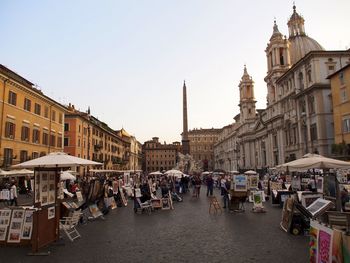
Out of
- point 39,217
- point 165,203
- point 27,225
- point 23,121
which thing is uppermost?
point 23,121

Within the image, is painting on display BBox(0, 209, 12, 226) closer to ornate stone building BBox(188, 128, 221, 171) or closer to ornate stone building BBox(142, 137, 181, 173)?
ornate stone building BBox(142, 137, 181, 173)

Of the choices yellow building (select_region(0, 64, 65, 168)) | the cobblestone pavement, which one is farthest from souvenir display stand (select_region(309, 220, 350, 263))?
yellow building (select_region(0, 64, 65, 168))

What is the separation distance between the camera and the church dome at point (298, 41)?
6544 cm

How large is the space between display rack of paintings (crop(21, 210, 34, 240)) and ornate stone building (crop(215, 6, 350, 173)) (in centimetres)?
4248

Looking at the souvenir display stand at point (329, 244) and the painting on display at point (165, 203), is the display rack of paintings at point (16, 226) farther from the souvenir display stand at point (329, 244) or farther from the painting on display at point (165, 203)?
the painting on display at point (165, 203)

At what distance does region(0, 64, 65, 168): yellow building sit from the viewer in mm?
29375

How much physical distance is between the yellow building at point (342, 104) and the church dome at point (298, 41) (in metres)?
28.1

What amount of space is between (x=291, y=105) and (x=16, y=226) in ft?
174

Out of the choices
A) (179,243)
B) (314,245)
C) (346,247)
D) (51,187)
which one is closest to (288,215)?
(179,243)

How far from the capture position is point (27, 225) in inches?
380

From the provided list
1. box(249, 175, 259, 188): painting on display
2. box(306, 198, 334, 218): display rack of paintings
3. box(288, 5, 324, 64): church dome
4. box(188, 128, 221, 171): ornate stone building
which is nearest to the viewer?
box(306, 198, 334, 218): display rack of paintings

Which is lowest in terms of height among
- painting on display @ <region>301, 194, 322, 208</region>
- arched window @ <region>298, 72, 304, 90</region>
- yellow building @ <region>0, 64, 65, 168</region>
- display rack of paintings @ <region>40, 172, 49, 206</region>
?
painting on display @ <region>301, 194, 322, 208</region>

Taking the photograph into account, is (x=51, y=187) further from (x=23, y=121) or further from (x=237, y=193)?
(x=23, y=121)

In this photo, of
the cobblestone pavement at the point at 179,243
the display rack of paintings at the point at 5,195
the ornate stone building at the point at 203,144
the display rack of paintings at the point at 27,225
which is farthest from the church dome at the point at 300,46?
the ornate stone building at the point at 203,144
